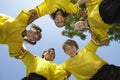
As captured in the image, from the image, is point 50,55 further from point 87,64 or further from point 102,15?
point 102,15

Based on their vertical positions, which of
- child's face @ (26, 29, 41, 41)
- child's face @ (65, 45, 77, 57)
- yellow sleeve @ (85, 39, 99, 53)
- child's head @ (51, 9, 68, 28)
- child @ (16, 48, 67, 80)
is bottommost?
child @ (16, 48, 67, 80)

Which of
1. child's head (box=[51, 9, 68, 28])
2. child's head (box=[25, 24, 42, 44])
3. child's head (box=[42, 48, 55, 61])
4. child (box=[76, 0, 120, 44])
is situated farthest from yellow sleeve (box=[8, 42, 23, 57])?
child (box=[76, 0, 120, 44])

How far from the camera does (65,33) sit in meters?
9.06

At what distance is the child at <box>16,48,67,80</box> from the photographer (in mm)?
5607

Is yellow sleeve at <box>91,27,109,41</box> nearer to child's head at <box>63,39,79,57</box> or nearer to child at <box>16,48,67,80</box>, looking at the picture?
child's head at <box>63,39,79,57</box>

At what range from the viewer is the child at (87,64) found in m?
5.28

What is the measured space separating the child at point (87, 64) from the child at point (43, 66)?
0.17 meters

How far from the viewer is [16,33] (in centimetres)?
567

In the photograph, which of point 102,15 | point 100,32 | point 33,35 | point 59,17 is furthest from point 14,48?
point 102,15

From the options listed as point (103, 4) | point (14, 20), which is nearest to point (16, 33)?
point (14, 20)

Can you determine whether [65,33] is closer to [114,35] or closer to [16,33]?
[114,35]

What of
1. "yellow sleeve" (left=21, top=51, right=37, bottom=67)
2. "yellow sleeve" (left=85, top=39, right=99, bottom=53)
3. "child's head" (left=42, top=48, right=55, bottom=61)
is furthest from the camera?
"child's head" (left=42, top=48, right=55, bottom=61)

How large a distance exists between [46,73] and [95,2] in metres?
1.54

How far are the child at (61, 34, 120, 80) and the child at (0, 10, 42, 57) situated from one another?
649 millimetres
